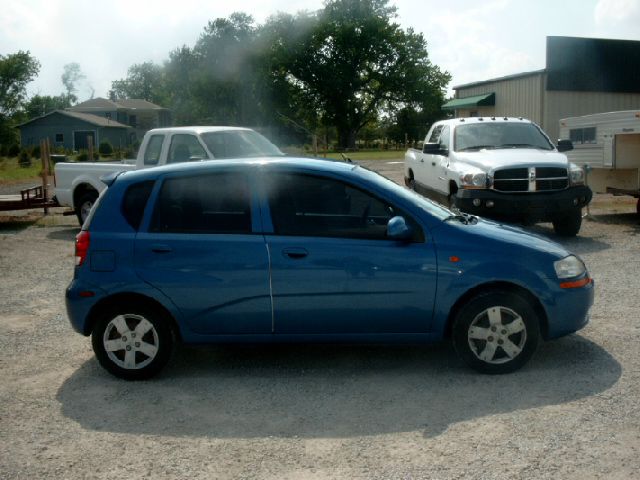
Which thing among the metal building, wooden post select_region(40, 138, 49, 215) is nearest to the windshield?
wooden post select_region(40, 138, 49, 215)

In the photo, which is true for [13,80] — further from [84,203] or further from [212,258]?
[212,258]

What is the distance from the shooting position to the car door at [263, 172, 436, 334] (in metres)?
5.87

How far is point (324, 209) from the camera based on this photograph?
20.0 feet

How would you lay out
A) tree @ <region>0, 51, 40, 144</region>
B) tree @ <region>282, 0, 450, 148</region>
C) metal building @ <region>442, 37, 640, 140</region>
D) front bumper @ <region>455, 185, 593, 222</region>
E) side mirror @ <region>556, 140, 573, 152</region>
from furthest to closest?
tree @ <region>0, 51, 40, 144</region>, tree @ <region>282, 0, 450, 148</region>, metal building @ <region>442, 37, 640, 140</region>, side mirror @ <region>556, 140, 573, 152</region>, front bumper @ <region>455, 185, 593, 222</region>

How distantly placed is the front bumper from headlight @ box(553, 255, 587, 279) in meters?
6.42

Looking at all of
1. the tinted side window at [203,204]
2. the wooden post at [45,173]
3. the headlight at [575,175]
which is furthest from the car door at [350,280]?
the wooden post at [45,173]

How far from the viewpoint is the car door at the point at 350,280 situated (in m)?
5.87

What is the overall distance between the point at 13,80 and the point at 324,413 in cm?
9626

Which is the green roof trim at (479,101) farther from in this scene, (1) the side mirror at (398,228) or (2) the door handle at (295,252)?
(2) the door handle at (295,252)

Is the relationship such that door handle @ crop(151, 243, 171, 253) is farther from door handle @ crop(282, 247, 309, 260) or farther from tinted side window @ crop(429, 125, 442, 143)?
tinted side window @ crop(429, 125, 442, 143)

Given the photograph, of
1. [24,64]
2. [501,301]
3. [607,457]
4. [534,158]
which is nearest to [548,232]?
[534,158]

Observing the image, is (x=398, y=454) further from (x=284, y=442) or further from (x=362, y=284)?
(x=362, y=284)

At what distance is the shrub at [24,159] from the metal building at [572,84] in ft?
93.5

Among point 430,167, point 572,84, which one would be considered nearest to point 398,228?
point 430,167
